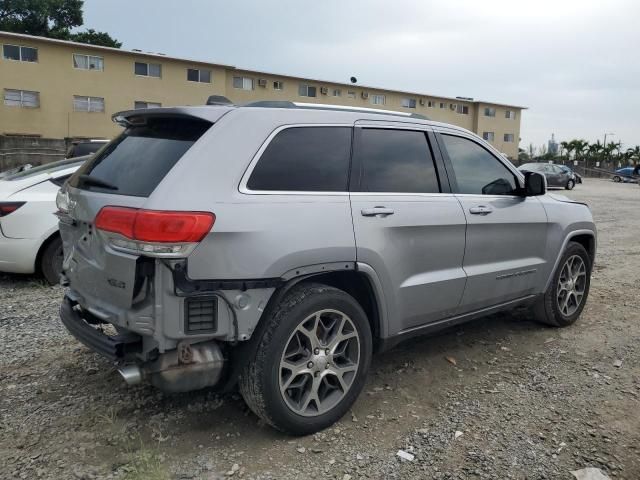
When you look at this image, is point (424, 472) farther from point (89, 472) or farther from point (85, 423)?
point (85, 423)

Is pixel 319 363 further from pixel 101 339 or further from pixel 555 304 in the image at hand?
pixel 555 304

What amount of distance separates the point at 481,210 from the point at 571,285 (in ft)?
5.72

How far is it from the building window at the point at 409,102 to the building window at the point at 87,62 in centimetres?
2517

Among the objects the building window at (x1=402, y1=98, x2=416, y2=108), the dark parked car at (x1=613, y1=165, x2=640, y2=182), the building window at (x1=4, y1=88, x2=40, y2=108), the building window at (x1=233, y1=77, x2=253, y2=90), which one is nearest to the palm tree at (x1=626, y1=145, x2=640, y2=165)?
Result: the dark parked car at (x1=613, y1=165, x2=640, y2=182)

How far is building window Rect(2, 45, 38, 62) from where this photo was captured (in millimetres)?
30550

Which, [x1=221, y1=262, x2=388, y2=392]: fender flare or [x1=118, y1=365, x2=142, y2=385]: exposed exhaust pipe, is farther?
[x1=221, y1=262, x2=388, y2=392]: fender flare

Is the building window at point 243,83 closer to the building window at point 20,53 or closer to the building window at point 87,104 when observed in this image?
the building window at point 87,104

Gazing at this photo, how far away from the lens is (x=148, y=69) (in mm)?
34250

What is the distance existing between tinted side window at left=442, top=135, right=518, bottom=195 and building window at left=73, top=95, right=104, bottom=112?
33.1m

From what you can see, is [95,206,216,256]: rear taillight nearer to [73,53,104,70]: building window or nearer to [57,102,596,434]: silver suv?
[57,102,596,434]: silver suv

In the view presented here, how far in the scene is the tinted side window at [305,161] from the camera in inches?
116

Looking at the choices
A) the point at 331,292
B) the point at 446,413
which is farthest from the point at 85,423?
the point at 446,413

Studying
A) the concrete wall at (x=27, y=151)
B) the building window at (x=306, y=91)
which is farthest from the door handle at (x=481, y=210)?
the building window at (x=306, y=91)

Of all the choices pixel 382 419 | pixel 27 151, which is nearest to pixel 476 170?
pixel 382 419
